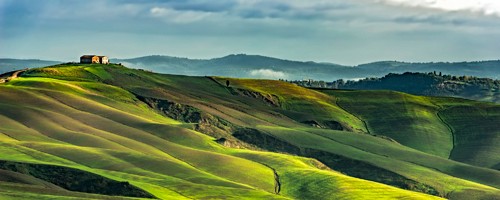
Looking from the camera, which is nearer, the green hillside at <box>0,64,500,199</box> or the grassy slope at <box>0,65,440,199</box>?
the green hillside at <box>0,64,500,199</box>

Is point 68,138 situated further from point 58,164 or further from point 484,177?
point 484,177

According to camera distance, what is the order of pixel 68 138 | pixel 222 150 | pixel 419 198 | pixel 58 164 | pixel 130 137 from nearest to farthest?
1. pixel 58 164
2. pixel 419 198
3. pixel 68 138
4. pixel 130 137
5. pixel 222 150

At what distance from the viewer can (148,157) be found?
488 ft

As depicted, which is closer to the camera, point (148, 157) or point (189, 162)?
point (148, 157)

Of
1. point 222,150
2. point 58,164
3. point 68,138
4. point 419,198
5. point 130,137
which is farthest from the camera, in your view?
point 222,150

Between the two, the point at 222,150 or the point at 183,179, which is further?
the point at 222,150

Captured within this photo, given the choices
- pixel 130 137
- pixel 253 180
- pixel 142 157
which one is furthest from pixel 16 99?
Result: pixel 253 180

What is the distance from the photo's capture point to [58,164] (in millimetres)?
131375

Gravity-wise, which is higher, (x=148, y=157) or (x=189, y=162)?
(x=148, y=157)

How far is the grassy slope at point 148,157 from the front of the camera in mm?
133625

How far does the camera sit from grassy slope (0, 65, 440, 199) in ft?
438

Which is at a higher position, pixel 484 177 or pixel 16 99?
pixel 16 99

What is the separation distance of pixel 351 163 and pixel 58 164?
69533 millimetres

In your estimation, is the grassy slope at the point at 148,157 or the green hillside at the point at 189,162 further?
the grassy slope at the point at 148,157
